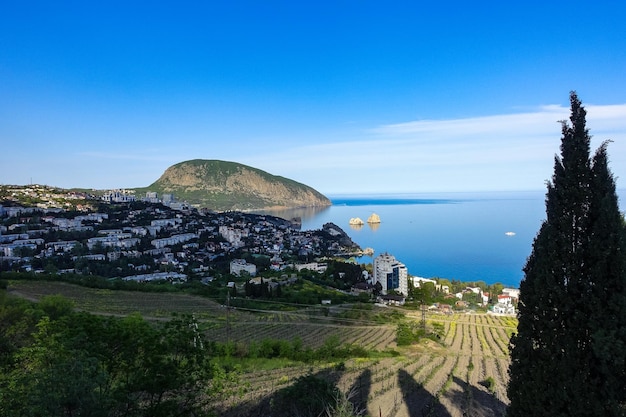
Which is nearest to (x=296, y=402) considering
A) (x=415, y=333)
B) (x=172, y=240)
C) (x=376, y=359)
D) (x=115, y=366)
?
(x=115, y=366)

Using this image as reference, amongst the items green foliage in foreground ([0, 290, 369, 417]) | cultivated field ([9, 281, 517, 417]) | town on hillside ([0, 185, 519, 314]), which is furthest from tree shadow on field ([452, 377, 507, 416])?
town on hillside ([0, 185, 519, 314])

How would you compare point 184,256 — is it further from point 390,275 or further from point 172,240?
point 390,275

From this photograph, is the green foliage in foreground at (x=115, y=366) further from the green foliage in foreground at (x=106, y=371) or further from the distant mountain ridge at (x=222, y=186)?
the distant mountain ridge at (x=222, y=186)

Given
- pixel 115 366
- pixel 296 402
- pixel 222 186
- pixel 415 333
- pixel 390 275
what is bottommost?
pixel 390 275

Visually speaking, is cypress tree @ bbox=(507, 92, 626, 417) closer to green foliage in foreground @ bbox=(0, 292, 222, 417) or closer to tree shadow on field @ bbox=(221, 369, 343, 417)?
tree shadow on field @ bbox=(221, 369, 343, 417)

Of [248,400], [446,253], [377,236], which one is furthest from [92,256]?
[377,236]

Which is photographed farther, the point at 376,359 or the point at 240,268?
the point at 240,268
